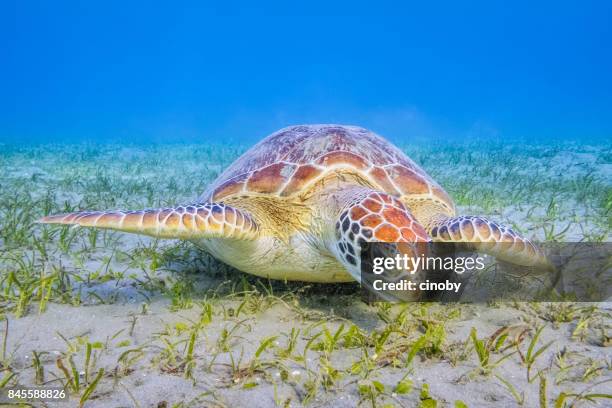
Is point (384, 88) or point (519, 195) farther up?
point (384, 88)

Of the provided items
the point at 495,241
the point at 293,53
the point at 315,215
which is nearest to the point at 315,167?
the point at 315,215

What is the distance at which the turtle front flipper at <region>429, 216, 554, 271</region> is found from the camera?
247 cm

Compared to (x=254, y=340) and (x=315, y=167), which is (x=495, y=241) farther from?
(x=254, y=340)

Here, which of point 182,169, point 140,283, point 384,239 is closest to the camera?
point 384,239

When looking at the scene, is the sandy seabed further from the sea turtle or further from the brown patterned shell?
the brown patterned shell

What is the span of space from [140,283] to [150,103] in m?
134

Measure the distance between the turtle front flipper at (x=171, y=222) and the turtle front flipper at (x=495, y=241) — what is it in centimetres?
141

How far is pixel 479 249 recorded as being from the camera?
2.57m

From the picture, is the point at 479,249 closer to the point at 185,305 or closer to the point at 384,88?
the point at 185,305

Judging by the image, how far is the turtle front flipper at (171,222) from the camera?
8.01 feet

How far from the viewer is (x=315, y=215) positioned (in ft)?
9.30

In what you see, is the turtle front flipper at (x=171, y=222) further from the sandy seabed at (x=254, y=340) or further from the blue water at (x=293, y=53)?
the blue water at (x=293, y=53)

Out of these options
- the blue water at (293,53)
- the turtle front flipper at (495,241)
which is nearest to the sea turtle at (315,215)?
the turtle front flipper at (495,241)

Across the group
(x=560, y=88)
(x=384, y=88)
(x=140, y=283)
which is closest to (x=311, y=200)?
(x=140, y=283)
